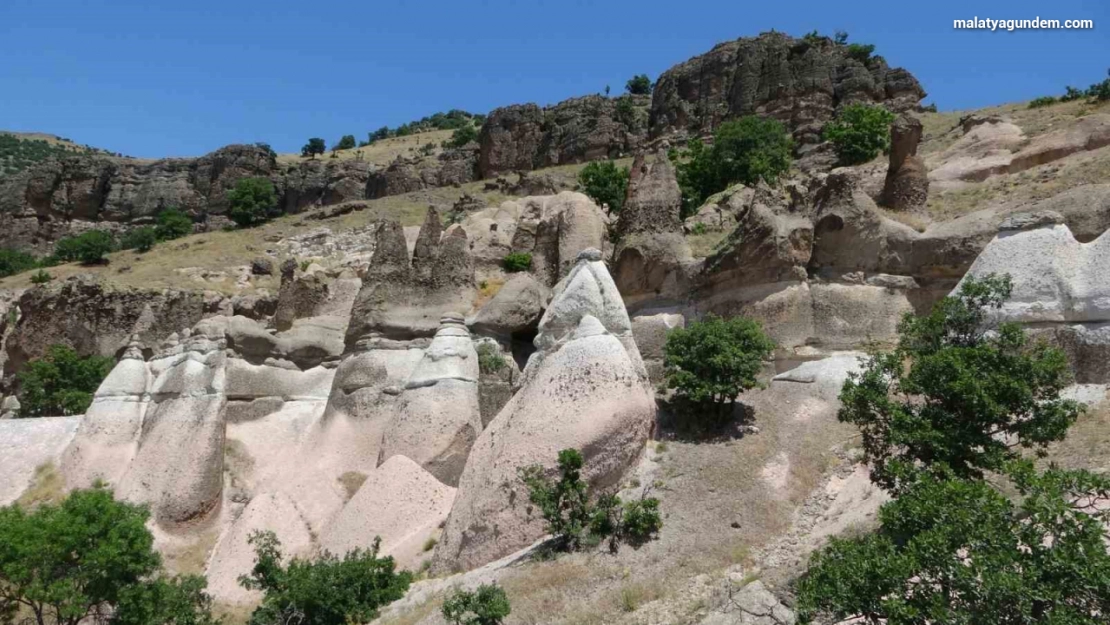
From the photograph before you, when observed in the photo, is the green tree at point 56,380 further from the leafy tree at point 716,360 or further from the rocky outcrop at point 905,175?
the rocky outcrop at point 905,175

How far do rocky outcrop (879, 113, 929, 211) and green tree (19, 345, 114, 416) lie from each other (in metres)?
27.6

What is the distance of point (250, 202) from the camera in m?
71.9

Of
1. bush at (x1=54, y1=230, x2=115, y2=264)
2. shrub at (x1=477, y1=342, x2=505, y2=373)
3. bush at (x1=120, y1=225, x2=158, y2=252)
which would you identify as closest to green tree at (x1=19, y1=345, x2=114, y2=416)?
shrub at (x1=477, y1=342, x2=505, y2=373)

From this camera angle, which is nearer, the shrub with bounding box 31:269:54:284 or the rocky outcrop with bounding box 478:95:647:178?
the shrub with bounding box 31:269:54:284

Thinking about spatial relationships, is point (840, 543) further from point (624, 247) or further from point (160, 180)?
point (160, 180)

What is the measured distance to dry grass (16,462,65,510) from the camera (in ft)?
67.1

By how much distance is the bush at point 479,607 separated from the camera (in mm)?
11891

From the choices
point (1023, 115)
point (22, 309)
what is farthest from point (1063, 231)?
point (22, 309)

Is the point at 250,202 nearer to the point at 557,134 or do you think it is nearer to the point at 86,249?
the point at 86,249

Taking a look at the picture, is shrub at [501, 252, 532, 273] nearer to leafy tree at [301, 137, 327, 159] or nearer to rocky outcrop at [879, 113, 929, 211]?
rocky outcrop at [879, 113, 929, 211]

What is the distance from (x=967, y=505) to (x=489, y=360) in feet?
46.2

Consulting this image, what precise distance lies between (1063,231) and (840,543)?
11129mm

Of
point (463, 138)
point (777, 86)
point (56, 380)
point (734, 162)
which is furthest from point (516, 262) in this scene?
point (463, 138)

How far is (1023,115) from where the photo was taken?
4272cm
